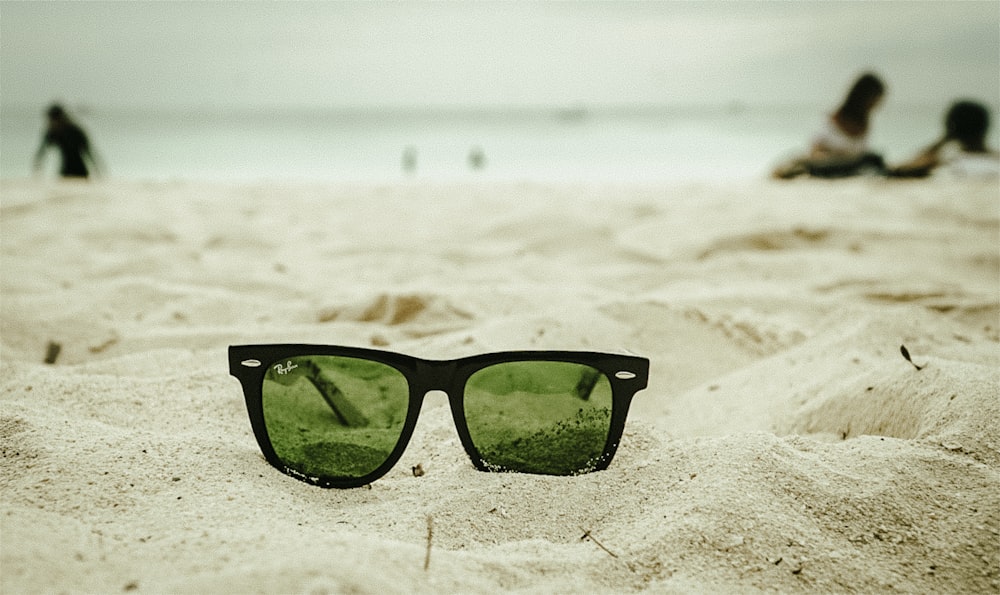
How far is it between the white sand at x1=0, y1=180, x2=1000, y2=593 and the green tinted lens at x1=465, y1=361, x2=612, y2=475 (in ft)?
0.16

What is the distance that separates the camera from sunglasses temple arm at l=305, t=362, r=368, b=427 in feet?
4.69

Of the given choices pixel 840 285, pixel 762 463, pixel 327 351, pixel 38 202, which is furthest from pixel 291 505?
pixel 38 202

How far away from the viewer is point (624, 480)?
1.32 meters

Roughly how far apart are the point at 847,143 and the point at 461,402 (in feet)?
24.3

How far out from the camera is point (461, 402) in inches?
Result: 55.8

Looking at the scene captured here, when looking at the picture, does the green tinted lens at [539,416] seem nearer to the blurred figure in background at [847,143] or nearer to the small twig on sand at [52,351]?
the small twig on sand at [52,351]

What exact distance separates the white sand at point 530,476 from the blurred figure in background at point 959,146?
136 inches

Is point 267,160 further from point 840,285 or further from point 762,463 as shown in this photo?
point 762,463

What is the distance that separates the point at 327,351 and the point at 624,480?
67 cm

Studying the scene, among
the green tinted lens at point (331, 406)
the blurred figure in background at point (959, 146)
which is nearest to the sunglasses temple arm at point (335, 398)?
the green tinted lens at point (331, 406)

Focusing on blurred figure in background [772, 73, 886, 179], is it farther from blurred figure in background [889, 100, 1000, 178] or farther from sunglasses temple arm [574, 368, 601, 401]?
sunglasses temple arm [574, 368, 601, 401]

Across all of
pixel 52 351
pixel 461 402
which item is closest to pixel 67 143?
pixel 52 351

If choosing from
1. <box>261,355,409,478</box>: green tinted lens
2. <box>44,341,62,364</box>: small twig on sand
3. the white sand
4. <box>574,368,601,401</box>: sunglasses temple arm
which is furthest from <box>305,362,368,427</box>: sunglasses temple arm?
<box>44,341,62,364</box>: small twig on sand

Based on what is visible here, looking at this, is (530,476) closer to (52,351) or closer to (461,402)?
(461,402)
